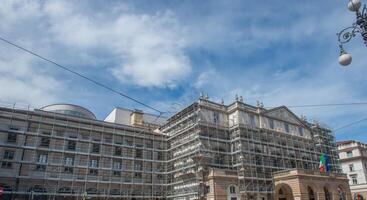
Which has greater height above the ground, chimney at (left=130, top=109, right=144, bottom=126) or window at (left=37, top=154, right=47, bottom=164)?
chimney at (left=130, top=109, right=144, bottom=126)

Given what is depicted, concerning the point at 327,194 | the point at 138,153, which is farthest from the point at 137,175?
the point at 327,194

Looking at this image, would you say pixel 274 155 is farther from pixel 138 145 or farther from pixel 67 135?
pixel 67 135

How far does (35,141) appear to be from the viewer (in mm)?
34875

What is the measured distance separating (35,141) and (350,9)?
115ft

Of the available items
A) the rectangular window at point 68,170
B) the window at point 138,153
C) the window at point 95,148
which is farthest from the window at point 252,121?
the rectangular window at point 68,170

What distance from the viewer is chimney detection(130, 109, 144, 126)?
50.1 metres

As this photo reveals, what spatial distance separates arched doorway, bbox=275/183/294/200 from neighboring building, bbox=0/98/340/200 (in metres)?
1.77

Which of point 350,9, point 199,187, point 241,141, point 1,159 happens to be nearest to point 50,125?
point 1,159

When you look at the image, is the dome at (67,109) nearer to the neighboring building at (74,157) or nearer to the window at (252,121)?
the neighboring building at (74,157)

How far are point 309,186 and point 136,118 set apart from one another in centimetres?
2891

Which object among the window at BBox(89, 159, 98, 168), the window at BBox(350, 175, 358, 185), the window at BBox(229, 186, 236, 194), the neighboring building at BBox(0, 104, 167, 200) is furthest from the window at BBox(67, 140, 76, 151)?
the window at BBox(350, 175, 358, 185)

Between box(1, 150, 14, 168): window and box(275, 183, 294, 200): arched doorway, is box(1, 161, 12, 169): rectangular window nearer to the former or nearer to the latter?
box(1, 150, 14, 168): window

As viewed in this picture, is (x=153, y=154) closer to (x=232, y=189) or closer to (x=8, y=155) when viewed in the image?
(x=232, y=189)

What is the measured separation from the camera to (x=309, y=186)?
39.3 m
